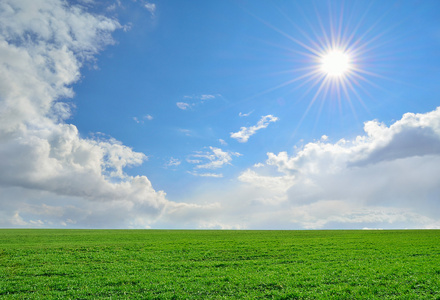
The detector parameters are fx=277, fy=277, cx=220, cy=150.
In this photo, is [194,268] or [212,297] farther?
[194,268]

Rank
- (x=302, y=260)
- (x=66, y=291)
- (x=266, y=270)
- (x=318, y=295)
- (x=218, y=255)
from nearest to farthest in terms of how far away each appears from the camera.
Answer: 1. (x=318, y=295)
2. (x=66, y=291)
3. (x=266, y=270)
4. (x=302, y=260)
5. (x=218, y=255)

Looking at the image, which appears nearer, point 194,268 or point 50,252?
point 194,268

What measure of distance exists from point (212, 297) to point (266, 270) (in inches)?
363

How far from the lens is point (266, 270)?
26.4 metres

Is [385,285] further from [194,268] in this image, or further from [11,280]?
[11,280]

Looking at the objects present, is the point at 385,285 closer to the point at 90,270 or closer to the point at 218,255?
the point at 218,255

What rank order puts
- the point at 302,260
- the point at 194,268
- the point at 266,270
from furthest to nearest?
the point at 302,260 → the point at 194,268 → the point at 266,270

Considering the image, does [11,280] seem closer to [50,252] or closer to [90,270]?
[90,270]

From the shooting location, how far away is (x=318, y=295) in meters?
18.4

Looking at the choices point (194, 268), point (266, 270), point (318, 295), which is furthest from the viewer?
point (194, 268)

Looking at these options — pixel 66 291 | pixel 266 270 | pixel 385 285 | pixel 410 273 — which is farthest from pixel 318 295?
pixel 66 291

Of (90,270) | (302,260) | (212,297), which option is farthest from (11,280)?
(302,260)

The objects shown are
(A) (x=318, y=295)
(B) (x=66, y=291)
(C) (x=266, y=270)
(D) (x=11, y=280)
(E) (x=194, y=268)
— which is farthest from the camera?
(E) (x=194, y=268)

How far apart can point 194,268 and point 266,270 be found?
23.7 ft
